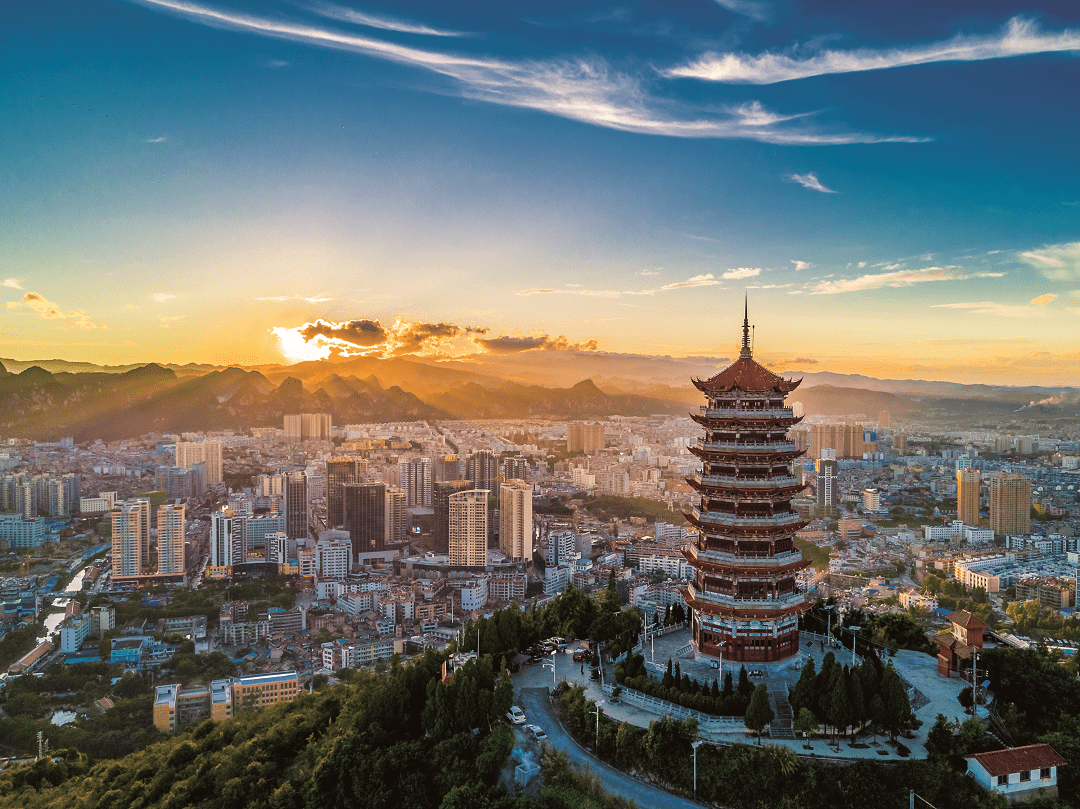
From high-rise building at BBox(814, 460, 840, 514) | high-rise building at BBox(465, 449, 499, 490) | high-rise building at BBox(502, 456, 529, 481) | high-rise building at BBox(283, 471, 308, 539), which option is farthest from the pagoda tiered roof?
high-rise building at BBox(502, 456, 529, 481)

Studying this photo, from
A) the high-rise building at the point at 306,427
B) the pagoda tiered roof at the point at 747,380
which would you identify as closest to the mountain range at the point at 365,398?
the high-rise building at the point at 306,427

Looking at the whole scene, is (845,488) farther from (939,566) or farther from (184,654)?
(184,654)

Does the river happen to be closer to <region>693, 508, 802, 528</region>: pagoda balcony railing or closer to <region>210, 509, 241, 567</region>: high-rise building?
<region>210, 509, 241, 567</region>: high-rise building

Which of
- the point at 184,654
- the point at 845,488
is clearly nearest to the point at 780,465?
the point at 184,654

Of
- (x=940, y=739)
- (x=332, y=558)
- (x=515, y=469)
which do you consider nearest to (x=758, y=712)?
(x=940, y=739)

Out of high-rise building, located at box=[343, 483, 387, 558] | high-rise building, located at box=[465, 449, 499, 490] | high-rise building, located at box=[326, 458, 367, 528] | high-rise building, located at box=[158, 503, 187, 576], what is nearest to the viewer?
high-rise building, located at box=[158, 503, 187, 576]

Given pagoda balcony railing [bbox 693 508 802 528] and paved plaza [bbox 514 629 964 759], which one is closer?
paved plaza [bbox 514 629 964 759]

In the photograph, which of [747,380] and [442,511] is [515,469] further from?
[747,380]
